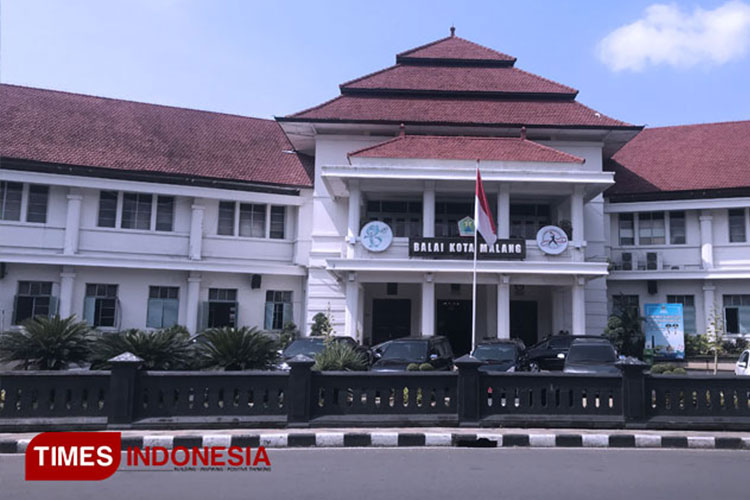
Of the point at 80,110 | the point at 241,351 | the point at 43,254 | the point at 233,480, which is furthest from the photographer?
the point at 80,110

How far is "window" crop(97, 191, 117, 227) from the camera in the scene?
2086 centimetres

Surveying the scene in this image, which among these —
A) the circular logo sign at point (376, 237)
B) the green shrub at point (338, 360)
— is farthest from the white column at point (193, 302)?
the green shrub at point (338, 360)

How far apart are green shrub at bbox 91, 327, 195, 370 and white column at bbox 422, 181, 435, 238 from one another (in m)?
10.5

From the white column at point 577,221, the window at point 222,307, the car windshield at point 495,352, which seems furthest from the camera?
the window at point 222,307

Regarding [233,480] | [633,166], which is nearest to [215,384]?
[233,480]

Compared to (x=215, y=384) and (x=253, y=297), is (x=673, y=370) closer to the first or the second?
(x=215, y=384)

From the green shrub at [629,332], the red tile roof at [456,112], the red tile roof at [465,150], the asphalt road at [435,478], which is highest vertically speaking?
the red tile roof at [456,112]

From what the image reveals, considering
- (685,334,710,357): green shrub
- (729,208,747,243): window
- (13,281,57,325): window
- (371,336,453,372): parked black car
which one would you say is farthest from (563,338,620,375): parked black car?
(13,281,57,325): window

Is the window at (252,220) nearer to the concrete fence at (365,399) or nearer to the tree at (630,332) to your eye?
the tree at (630,332)

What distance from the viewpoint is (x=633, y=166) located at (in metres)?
25.2

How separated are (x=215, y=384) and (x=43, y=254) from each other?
1323cm

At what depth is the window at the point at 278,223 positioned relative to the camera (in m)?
22.7

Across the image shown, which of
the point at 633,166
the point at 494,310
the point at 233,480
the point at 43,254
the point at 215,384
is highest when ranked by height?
the point at 633,166

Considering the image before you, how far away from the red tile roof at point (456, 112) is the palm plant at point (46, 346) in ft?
41.1
